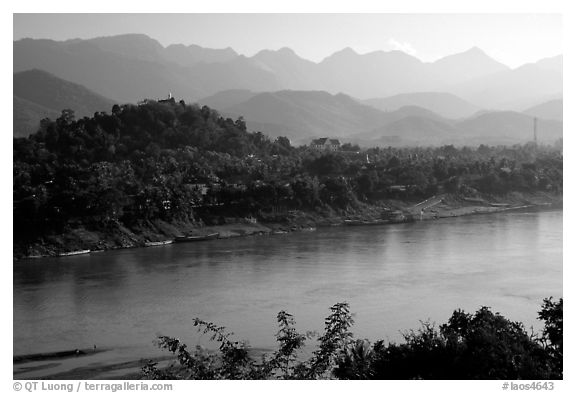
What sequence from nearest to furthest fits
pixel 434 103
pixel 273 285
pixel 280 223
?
pixel 273 285 < pixel 280 223 < pixel 434 103

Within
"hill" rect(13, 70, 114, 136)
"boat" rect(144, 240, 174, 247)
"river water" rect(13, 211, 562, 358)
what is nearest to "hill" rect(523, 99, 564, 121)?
"hill" rect(13, 70, 114, 136)

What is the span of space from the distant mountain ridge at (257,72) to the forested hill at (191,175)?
5.28 metres

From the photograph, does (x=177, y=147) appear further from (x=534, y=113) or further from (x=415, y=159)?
(x=534, y=113)

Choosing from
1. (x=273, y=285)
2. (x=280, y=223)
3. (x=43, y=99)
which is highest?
(x=43, y=99)

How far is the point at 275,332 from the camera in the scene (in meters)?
6.57

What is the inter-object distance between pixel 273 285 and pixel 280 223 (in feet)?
17.3

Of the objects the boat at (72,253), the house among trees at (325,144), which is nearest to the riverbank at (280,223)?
the boat at (72,253)

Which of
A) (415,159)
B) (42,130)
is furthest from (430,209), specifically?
(42,130)

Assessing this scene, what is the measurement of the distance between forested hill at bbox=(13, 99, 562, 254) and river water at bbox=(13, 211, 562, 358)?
3.71 feet

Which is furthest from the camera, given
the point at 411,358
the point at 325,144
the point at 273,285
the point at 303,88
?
the point at 303,88

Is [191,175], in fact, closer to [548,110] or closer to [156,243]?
[156,243]

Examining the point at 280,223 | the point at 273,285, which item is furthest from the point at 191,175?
the point at 273,285

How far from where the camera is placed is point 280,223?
1373 centimetres

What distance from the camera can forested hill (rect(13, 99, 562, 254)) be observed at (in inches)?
481
